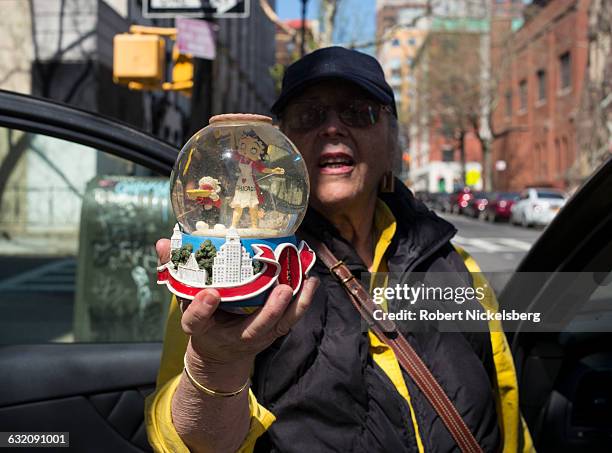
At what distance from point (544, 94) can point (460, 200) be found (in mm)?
9981

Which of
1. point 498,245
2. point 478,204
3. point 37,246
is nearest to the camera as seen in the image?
point 37,246

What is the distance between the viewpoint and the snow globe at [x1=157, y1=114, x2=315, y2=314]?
124 centimetres

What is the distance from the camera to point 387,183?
7.52 feet

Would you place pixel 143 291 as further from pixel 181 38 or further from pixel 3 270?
pixel 3 270

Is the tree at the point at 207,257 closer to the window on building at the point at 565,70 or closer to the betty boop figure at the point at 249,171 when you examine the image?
the betty boop figure at the point at 249,171

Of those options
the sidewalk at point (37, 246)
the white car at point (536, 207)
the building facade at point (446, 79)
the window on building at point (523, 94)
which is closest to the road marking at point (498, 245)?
the white car at point (536, 207)

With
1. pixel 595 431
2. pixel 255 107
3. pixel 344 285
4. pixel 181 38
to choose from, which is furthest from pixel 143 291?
pixel 255 107

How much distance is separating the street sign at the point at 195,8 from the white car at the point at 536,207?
20662 millimetres

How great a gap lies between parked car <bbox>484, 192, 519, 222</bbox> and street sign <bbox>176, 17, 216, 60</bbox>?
26.3m

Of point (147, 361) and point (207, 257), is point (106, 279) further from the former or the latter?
point (207, 257)

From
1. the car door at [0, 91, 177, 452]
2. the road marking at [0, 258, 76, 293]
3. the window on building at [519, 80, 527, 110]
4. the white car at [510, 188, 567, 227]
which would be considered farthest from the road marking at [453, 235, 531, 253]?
the window on building at [519, 80, 527, 110]

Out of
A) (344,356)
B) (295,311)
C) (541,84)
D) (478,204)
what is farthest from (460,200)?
(295,311)

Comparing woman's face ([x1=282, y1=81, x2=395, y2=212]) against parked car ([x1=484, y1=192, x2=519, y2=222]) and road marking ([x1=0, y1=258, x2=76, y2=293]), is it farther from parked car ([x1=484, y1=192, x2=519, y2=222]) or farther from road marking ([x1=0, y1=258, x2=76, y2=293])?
parked car ([x1=484, y1=192, x2=519, y2=222])

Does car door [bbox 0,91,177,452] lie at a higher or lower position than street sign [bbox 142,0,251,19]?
lower
